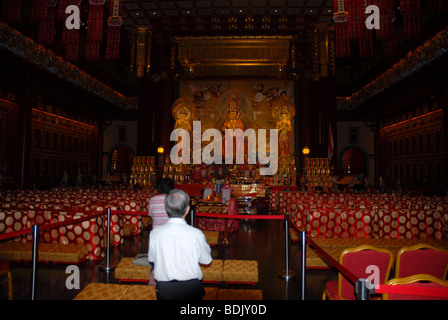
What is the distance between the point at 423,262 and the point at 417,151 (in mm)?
13819

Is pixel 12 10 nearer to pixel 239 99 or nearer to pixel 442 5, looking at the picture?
pixel 442 5

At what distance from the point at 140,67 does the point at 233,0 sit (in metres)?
5.65

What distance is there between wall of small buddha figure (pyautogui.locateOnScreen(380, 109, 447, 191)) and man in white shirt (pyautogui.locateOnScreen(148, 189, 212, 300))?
12.8 meters

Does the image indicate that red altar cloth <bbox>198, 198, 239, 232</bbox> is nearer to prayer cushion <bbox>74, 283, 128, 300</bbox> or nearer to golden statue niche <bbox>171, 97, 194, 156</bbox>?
prayer cushion <bbox>74, 283, 128, 300</bbox>

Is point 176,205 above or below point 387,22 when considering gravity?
below

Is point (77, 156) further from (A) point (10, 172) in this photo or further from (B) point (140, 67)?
(B) point (140, 67)

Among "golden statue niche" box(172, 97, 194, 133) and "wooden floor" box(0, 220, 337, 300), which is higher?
"golden statue niche" box(172, 97, 194, 133)

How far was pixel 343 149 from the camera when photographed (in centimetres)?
1953

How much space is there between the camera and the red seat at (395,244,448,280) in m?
2.44

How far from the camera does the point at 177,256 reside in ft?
5.78

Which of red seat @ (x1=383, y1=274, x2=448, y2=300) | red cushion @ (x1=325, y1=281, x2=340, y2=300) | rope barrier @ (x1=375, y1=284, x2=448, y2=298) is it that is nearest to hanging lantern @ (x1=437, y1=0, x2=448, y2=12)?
red cushion @ (x1=325, y1=281, x2=340, y2=300)

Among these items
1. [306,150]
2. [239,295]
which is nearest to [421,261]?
[239,295]

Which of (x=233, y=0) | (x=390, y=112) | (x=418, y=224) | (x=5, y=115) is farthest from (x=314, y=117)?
(x=5, y=115)

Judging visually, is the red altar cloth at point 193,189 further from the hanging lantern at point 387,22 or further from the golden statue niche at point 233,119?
the hanging lantern at point 387,22
